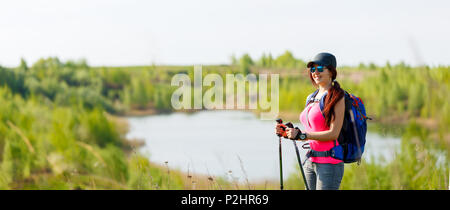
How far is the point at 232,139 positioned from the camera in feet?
126

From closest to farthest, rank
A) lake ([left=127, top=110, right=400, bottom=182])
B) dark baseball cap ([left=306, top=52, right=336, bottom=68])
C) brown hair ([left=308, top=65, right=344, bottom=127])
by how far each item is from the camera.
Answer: brown hair ([left=308, top=65, right=344, bottom=127]) → dark baseball cap ([left=306, top=52, right=336, bottom=68]) → lake ([left=127, top=110, right=400, bottom=182])

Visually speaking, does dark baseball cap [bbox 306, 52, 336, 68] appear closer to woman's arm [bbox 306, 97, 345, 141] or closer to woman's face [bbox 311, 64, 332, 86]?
woman's face [bbox 311, 64, 332, 86]

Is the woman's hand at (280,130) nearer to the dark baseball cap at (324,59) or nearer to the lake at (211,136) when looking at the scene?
the dark baseball cap at (324,59)

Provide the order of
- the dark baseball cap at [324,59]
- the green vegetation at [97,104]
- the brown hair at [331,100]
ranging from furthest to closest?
the green vegetation at [97,104] < the dark baseball cap at [324,59] < the brown hair at [331,100]

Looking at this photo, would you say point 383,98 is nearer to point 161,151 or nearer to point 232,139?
point 232,139

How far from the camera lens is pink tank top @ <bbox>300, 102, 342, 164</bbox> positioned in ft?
7.48

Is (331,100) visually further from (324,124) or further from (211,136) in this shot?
(211,136)

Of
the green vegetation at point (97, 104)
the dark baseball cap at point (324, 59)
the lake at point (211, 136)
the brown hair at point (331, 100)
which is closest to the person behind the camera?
the brown hair at point (331, 100)

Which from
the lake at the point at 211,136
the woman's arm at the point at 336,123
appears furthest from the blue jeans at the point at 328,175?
the lake at the point at 211,136

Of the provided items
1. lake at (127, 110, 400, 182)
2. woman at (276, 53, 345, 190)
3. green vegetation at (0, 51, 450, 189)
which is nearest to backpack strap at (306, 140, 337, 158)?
woman at (276, 53, 345, 190)

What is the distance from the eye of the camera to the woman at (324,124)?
2.21 meters

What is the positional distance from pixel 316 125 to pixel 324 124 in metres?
0.04
